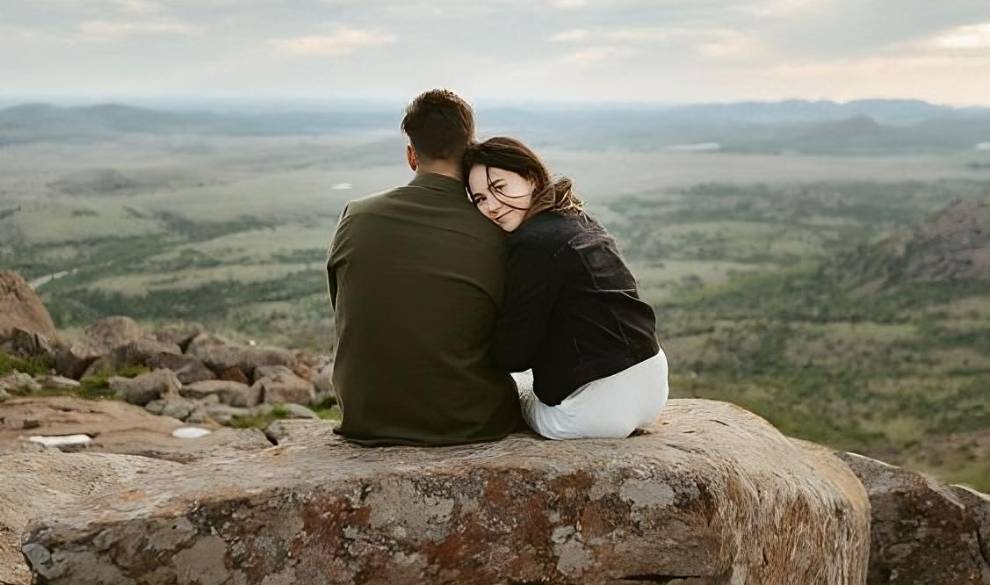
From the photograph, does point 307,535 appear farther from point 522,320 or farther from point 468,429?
point 522,320

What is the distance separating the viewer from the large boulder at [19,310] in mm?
20969

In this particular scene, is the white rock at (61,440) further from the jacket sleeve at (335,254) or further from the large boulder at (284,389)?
the jacket sleeve at (335,254)

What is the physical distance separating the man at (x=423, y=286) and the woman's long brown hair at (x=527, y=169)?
5.9 inches

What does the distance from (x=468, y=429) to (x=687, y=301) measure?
93231 mm

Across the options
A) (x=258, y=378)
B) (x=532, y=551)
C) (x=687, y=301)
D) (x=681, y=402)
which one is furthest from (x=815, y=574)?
(x=687, y=301)

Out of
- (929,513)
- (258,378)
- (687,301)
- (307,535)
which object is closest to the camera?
(307,535)

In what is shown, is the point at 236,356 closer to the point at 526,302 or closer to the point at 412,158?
the point at 412,158

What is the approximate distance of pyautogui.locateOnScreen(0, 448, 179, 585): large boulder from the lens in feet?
27.1

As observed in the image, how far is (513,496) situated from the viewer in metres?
6.88

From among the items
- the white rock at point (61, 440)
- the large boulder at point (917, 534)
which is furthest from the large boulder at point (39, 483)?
the large boulder at point (917, 534)

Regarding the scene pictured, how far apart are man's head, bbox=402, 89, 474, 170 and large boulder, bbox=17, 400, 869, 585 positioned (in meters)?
2.01

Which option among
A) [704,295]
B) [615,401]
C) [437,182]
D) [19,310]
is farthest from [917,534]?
[704,295]

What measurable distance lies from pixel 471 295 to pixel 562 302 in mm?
606

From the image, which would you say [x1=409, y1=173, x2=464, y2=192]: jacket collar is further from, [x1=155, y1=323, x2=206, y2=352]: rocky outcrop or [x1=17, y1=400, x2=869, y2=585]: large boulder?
[x1=155, y1=323, x2=206, y2=352]: rocky outcrop
